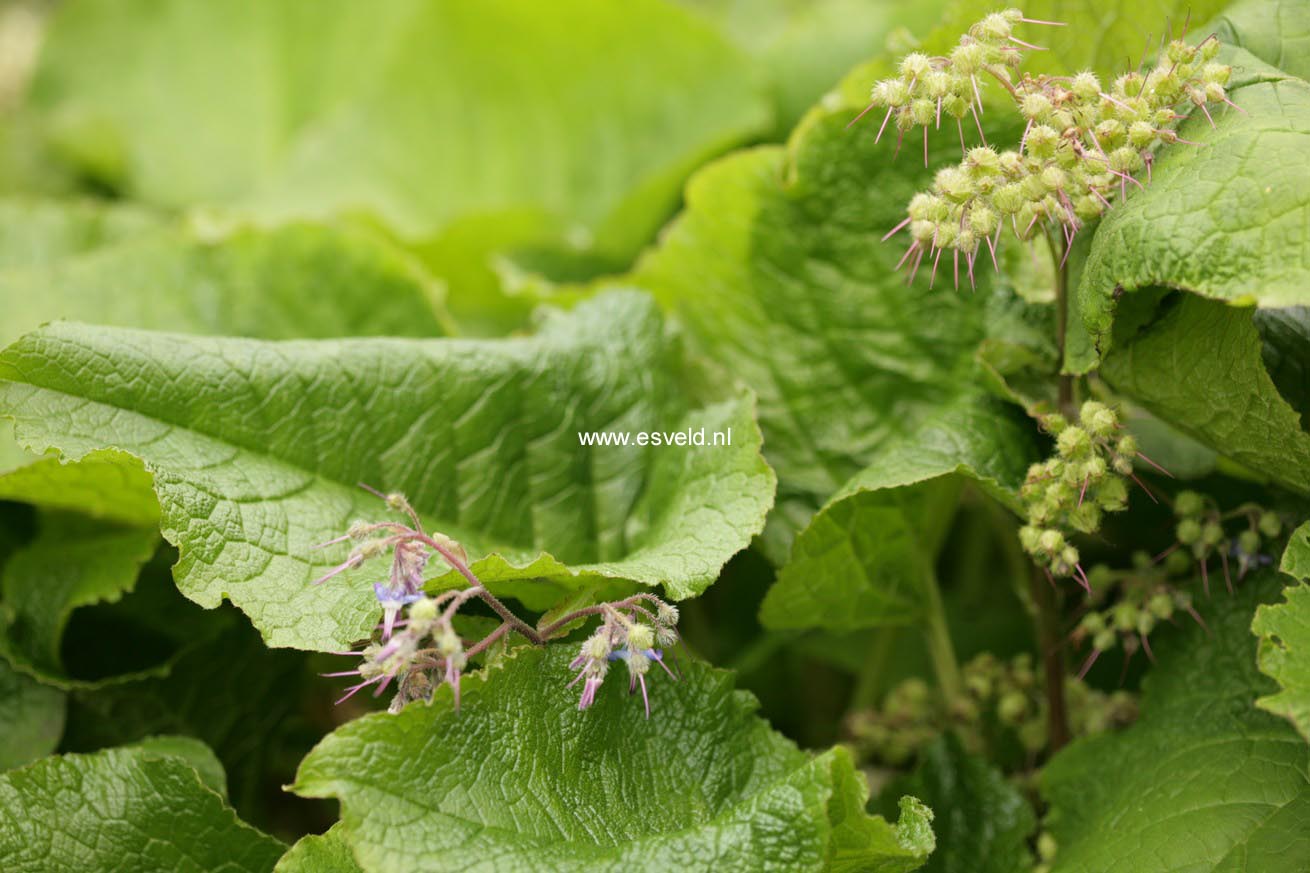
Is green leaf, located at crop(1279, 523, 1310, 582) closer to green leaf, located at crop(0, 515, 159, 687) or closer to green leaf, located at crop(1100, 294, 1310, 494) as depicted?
green leaf, located at crop(1100, 294, 1310, 494)

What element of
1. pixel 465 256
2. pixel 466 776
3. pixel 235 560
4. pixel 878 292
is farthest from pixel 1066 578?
pixel 465 256

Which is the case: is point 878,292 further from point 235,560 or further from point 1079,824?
point 235,560

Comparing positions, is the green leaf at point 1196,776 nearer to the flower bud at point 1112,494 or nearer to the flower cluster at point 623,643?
the flower bud at point 1112,494

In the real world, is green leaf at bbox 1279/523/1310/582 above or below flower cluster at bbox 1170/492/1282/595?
above

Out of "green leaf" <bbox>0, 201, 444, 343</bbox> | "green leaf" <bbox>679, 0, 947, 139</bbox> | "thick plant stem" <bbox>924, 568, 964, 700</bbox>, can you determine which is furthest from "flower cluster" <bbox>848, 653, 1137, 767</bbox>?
"green leaf" <bbox>679, 0, 947, 139</bbox>

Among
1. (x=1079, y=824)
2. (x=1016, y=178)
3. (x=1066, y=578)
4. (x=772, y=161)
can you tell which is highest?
(x=1016, y=178)

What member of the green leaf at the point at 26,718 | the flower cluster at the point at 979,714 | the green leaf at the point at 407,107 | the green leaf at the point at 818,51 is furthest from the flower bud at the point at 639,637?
the green leaf at the point at 818,51

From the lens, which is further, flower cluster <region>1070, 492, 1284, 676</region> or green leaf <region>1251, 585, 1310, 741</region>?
flower cluster <region>1070, 492, 1284, 676</region>
